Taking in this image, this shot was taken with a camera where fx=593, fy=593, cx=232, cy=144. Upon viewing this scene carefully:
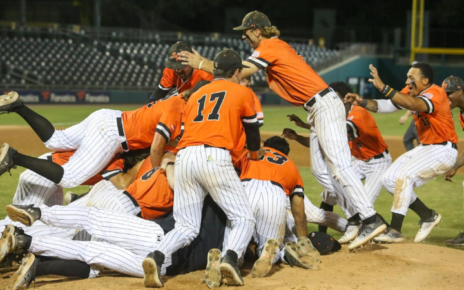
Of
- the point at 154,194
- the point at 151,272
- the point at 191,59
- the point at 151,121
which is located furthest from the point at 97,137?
the point at 151,272

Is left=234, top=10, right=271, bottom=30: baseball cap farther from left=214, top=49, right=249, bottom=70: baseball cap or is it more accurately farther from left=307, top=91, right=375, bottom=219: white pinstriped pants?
left=214, top=49, right=249, bottom=70: baseball cap

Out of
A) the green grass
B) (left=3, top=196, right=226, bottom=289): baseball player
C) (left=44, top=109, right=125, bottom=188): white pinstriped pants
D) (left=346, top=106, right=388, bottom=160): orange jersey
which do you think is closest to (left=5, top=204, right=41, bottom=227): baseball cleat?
(left=3, top=196, right=226, bottom=289): baseball player

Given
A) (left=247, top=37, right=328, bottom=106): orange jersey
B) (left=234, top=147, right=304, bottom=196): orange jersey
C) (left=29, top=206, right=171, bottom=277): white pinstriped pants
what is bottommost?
(left=29, top=206, right=171, bottom=277): white pinstriped pants

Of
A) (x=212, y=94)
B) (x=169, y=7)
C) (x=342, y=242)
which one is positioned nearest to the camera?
(x=212, y=94)

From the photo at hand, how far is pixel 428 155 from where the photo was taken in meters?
6.30

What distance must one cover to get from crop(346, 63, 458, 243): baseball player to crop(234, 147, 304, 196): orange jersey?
1219mm

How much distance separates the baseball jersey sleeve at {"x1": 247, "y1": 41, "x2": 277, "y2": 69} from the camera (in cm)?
570

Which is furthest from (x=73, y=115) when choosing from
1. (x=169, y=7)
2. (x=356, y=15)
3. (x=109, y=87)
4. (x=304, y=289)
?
(x=356, y=15)

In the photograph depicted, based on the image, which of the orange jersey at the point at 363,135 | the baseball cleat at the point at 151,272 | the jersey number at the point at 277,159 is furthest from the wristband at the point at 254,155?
the orange jersey at the point at 363,135

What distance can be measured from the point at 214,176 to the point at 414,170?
104 inches

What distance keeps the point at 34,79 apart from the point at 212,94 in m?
23.4

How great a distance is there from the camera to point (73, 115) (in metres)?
20.3

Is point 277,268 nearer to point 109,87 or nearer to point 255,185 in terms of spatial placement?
point 255,185

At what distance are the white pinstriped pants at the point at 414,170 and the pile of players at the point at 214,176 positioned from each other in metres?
0.01
